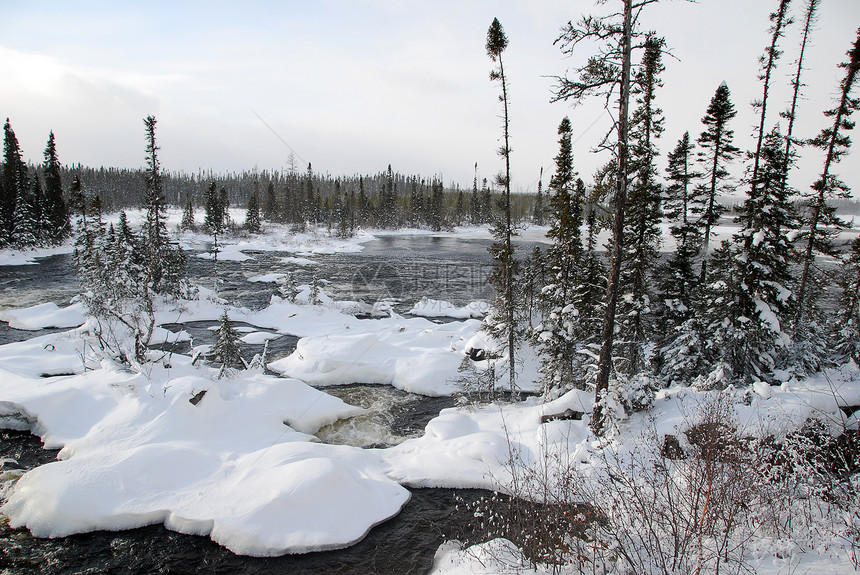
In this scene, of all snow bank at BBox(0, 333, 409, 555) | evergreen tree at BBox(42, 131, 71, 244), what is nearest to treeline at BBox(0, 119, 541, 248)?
evergreen tree at BBox(42, 131, 71, 244)

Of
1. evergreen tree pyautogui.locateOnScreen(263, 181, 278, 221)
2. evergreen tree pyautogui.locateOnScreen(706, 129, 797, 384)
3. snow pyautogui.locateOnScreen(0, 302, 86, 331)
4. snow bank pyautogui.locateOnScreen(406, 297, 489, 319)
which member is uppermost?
evergreen tree pyautogui.locateOnScreen(263, 181, 278, 221)

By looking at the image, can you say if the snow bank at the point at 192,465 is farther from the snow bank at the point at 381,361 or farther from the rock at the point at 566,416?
the rock at the point at 566,416

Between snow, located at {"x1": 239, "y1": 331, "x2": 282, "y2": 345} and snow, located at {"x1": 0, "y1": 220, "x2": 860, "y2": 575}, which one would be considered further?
snow, located at {"x1": 239, "y1": 331, "x2": 282, "y2": 345}

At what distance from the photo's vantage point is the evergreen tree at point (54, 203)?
5797 centimetres

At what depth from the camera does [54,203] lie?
59625 mm

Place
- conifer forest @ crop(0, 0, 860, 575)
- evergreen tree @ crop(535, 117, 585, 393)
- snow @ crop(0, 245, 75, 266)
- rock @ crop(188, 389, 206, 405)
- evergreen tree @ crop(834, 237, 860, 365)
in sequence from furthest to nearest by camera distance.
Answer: snow @ crop(0, 245, 75, 266), evergreen tree @ crop(834, 237, 860, 365), evergreen tree @ crop(535, 117, 585, 393), rock @ crop(188, 389, 206, 405), conifer forest @ crop(0, 0, 860, 575)

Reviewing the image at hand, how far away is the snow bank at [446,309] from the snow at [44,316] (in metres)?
20.1

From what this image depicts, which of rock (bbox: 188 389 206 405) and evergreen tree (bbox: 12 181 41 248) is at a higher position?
evergreen tree (bbox: 12 181 41 248)

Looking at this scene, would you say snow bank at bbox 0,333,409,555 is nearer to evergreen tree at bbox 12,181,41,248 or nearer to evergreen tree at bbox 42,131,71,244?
evergreen tree at bbox 12,181,41,248

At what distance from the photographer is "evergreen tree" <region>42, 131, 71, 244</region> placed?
190 ft

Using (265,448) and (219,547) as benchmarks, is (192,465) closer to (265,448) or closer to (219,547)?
(265,448)

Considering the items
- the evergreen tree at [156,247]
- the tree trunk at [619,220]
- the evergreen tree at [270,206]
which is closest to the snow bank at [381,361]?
the tree trunk at [619,220]

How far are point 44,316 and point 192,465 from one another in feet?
74.1

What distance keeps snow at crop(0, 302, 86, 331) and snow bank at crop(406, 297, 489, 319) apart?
20115 millimetres
